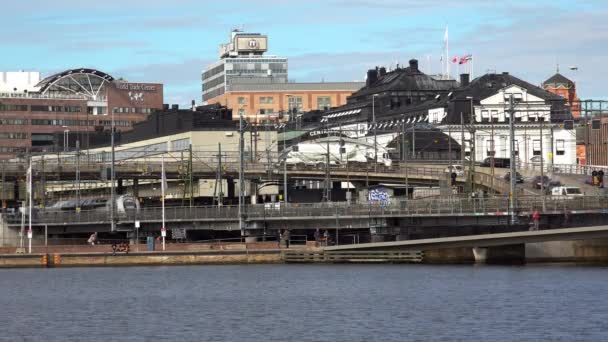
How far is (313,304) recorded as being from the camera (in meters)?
82.3

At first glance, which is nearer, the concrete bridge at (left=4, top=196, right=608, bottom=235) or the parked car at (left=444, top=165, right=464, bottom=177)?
the concrete bridge at (left=4, top=196, right=608, bottom=235)

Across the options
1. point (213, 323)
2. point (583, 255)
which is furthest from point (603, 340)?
point (583, 255)

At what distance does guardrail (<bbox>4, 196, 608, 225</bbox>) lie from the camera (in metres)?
116

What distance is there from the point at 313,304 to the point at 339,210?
42.9 metres

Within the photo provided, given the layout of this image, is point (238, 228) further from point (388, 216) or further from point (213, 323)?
point (213, 323)

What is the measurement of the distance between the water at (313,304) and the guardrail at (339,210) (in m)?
8.87

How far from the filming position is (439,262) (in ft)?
379

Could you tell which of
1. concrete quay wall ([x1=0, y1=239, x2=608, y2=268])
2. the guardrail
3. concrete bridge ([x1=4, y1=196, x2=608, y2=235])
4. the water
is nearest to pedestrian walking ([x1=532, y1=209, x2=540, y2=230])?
concrete bridge ([x1=4, y1=196, x2=608, y2=235])

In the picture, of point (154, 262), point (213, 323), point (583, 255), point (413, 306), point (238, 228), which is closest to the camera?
point (213, 323)

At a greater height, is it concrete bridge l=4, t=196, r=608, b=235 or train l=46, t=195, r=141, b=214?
train l=46, t=195, r=141, b=214

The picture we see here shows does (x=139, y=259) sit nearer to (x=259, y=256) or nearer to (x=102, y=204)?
(x=259, y=256)

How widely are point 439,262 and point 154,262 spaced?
24190mm

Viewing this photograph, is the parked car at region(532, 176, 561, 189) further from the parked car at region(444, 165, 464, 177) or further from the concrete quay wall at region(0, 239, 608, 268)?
the concrete quay wall at region(0, 239, 608, 268)

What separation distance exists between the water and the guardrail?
29.1ft
